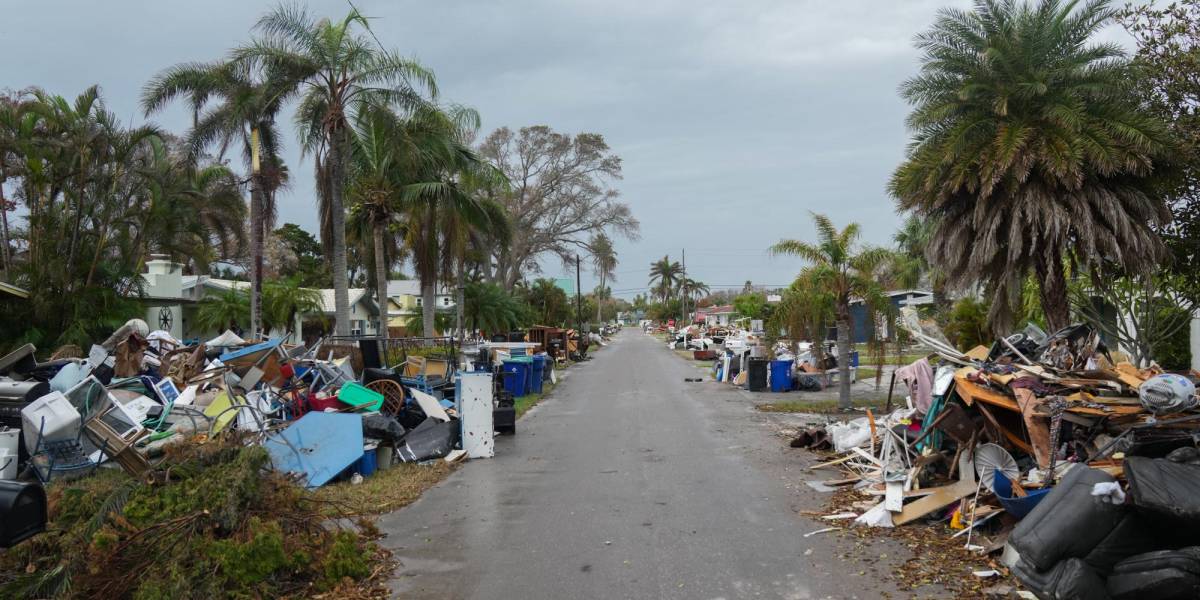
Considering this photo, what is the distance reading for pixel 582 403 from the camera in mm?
20844

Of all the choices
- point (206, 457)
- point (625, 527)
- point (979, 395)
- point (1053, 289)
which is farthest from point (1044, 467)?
point (1053, 289)

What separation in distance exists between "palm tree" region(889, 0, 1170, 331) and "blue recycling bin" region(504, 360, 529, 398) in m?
11.6

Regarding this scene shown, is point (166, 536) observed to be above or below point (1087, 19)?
below

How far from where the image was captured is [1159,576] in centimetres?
485

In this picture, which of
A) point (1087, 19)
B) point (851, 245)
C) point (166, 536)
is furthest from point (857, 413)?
point (166, 536)

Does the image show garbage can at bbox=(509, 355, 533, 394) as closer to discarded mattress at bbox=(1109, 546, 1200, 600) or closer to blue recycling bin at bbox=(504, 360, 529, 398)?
blue recycling bin at bbox=(504, 360, 529, 398)

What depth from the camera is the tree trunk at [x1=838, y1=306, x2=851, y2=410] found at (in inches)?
714

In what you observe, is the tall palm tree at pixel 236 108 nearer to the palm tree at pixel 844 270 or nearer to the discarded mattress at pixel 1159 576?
the palm tree at pixel 844 270

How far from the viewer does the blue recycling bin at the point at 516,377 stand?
22756 mm

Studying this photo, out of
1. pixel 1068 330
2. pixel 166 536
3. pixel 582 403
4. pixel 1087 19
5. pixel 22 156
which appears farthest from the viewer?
pixel 22 156

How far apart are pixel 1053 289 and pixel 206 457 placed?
13418 millimetres

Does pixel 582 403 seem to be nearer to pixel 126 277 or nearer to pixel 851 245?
pixel 851 245

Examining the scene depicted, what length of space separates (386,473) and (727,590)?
20.2ft

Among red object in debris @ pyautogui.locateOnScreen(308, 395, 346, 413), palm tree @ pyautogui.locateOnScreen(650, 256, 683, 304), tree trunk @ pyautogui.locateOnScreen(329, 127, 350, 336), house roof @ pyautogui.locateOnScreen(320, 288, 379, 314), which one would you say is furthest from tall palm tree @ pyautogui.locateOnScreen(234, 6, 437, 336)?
palm tree @ pyautogui.locateOnScreen(650, 256, 683, 304)
